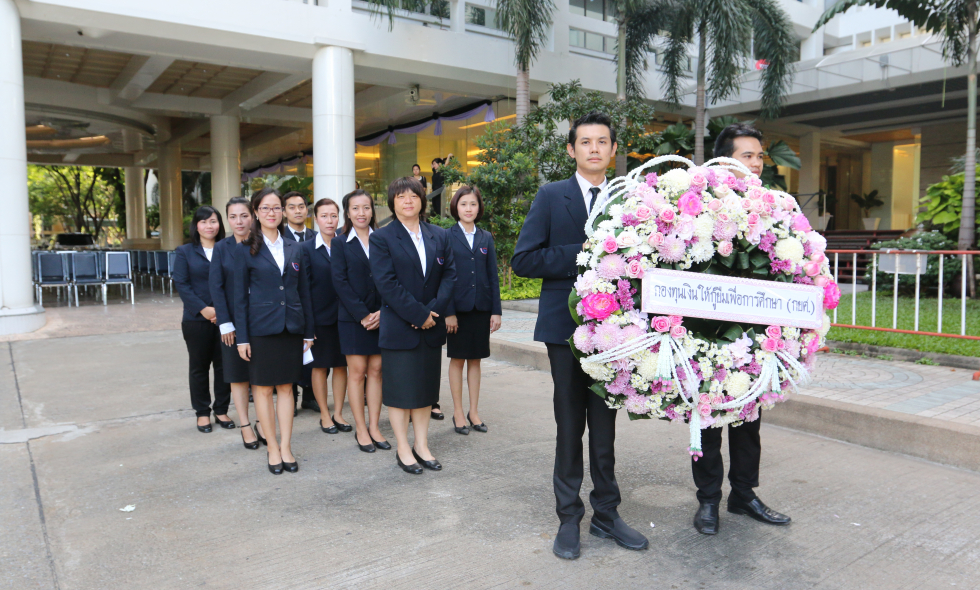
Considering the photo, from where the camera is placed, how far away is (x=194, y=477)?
13.9 ft

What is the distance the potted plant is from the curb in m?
26.7

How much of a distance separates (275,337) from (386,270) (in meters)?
0.88

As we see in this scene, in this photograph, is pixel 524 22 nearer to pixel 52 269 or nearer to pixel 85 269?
pixel 85 269

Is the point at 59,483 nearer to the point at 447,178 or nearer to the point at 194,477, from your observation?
the point at 194,477

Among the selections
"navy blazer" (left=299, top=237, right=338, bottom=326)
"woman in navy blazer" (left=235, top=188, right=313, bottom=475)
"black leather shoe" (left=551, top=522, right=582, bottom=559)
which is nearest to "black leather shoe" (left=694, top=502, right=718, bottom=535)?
"black leather shoe" (left=551, top=522, right=582, bottom=559)

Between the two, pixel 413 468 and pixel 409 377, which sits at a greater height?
pixel 409 377

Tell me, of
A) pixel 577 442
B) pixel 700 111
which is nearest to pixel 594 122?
pixel 577 442

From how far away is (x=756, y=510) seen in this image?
3479mm

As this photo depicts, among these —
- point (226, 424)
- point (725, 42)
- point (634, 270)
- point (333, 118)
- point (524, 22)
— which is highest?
point (725, 42)

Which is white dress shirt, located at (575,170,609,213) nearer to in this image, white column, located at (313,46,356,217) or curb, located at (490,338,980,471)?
curb, located at (490,338,980,471)

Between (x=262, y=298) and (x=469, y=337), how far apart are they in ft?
5.27

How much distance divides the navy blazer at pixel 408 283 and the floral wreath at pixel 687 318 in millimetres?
1516

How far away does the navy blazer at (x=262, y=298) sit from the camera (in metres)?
4.35

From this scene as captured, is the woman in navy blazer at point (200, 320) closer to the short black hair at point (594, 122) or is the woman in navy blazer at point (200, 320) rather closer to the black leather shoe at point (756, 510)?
the short black hair at point (594, 122)
